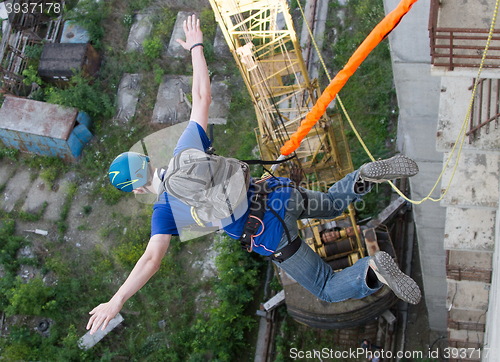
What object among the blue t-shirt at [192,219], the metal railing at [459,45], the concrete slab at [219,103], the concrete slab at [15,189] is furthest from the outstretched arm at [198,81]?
the concrete slab at [15,189]

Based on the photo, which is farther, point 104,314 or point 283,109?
point 283,109

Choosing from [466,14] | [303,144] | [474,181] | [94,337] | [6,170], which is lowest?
[94,337]

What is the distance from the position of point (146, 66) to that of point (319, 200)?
38.0 ft

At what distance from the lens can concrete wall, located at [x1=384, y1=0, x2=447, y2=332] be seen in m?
9.18

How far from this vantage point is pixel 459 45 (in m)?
6.97

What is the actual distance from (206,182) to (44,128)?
38.9 ft

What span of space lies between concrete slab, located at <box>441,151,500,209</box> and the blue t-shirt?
109 inches

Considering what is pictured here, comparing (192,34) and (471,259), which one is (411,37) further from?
(471,259)

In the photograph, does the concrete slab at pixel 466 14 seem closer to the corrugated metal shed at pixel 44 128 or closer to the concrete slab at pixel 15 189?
the corrugated metal shed at pixel 44 128

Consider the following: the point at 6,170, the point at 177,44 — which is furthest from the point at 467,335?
the point at 6,170

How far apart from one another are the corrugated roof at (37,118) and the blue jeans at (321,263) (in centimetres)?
1082

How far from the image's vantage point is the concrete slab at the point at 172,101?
17.7 m

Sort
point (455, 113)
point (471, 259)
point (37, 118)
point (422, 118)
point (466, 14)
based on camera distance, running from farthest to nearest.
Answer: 1. point (37, 118)
2. point (471, 259)
3. point (422, 118)
4. point (455, 113)
5. point (466, 14)

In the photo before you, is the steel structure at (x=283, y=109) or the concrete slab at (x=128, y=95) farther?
the concrete slab at (x=128, y=95)
